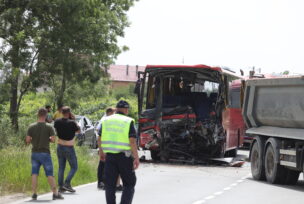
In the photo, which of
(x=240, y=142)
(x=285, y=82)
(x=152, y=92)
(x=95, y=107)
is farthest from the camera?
(x=95, y=107)

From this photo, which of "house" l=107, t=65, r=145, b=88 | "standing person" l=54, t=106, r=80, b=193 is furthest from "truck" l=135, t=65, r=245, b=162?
"house" l=107, t=65, r=145, b=88

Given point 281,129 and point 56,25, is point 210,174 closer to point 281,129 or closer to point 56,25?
point 281,129

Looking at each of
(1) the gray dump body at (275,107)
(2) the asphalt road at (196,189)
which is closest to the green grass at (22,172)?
(2) the asphalt road at (196,189)

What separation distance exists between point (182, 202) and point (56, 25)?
16.8 metres

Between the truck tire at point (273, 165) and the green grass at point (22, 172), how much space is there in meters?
3.96

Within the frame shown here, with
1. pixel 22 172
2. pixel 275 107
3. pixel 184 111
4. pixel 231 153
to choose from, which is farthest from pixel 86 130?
pixel 22 172

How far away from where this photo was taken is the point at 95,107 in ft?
225

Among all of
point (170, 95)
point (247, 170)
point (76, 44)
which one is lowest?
point (247, 170)

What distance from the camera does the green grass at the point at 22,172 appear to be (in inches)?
579

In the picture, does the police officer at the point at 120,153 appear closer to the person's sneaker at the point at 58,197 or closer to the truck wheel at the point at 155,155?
the person's sneaker at the point at 58,197

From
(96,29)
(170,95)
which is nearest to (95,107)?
(96,29)

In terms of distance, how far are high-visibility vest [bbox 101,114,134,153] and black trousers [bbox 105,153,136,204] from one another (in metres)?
0.10

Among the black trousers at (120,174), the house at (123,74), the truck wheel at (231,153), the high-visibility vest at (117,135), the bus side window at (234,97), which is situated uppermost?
the house at (123,74)

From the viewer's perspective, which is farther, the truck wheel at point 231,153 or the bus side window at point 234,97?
the truck wheel at point 231,153
